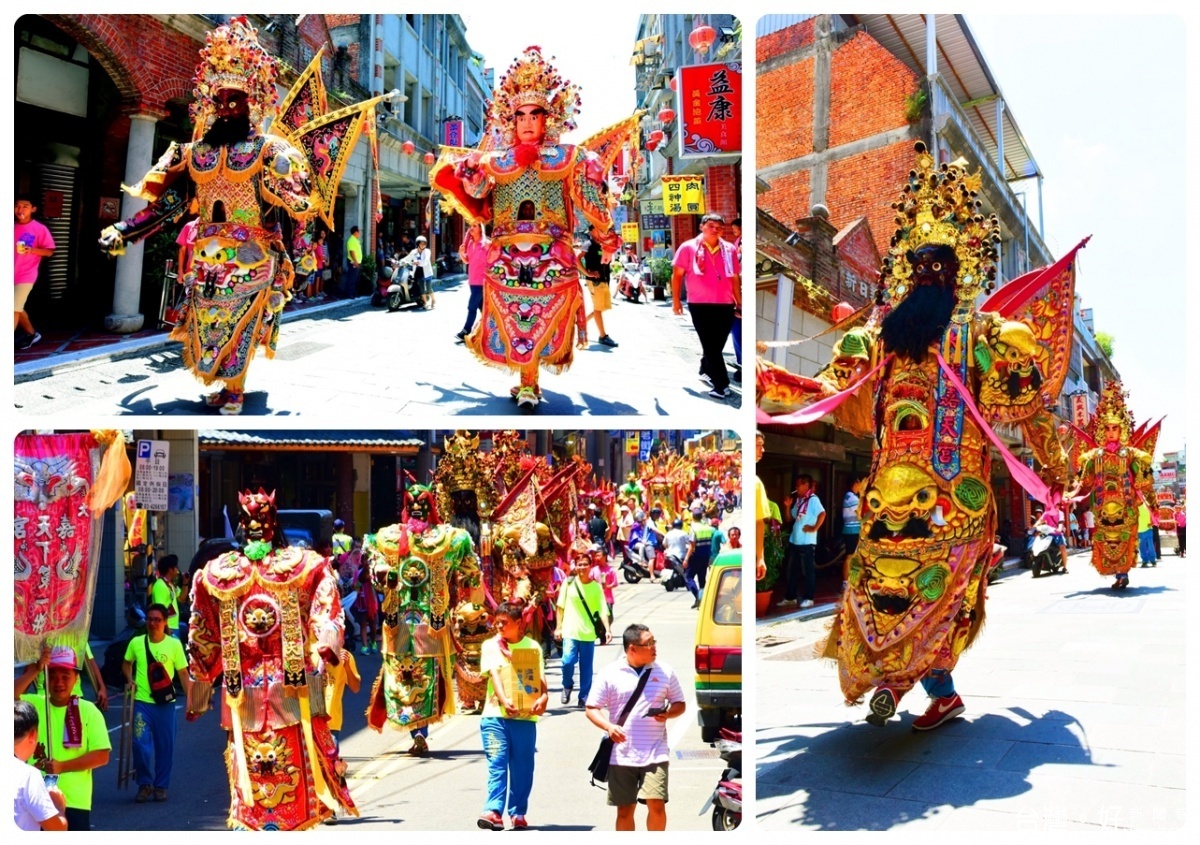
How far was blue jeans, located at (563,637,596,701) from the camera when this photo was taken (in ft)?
24.5

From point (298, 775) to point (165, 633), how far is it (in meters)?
1.85

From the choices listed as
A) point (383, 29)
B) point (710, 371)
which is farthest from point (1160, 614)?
point (383, 29)

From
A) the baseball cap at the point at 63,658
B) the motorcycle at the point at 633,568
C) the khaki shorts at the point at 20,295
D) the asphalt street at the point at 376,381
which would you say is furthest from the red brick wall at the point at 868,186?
the baseball cap at the point at 63,658

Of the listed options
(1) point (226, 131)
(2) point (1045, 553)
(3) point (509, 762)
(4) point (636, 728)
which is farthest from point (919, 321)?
(2) point (1045, 553)

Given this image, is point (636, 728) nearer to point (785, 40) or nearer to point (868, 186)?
point (868, 186)

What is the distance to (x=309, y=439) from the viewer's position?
11016mm

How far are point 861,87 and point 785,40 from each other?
1274 mm

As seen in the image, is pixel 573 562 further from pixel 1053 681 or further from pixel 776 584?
pixel 1053 681

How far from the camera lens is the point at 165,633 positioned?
5930 mm

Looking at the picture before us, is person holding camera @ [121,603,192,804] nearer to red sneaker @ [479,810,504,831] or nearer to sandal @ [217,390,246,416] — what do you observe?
sandal @ [217,390,246,416]

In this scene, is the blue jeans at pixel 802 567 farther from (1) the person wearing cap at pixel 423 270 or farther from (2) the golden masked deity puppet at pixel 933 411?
(1) the person wearing cap at pixel 423 270

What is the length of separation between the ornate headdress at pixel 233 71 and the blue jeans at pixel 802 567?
5.63 metres

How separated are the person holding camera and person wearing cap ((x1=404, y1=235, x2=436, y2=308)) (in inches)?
236

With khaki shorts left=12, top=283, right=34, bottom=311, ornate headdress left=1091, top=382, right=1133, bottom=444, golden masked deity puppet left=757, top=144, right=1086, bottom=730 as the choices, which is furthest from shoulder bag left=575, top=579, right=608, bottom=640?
ornate headdress left=1091, top=382, right=1133, bottom=444
